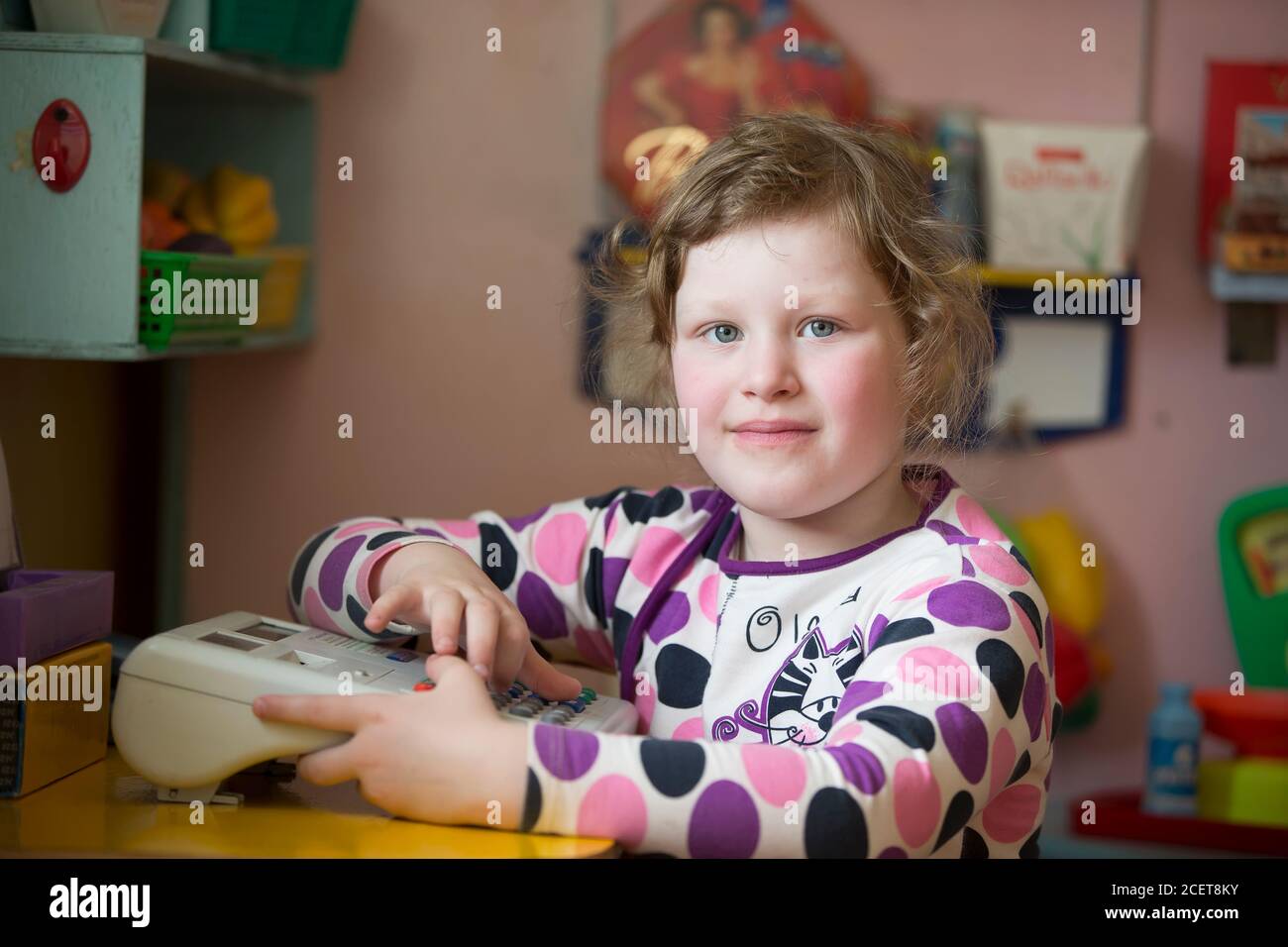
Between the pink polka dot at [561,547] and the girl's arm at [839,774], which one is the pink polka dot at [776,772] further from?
the pink polka dot at [561,547]

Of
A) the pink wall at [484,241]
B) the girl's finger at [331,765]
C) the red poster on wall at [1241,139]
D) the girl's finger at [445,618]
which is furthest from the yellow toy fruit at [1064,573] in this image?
the girl's finger at [331,765]

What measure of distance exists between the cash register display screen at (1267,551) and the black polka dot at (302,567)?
1.39 m

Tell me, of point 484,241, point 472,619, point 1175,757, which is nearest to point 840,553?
point 472,619

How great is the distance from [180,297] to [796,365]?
630mm

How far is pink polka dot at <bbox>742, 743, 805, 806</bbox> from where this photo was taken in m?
0.69

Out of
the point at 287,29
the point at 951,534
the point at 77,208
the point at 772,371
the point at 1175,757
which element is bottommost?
the point at 1175,757

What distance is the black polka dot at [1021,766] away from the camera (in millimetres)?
797

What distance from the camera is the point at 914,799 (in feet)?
2.32

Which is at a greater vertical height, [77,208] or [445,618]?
[77,208]

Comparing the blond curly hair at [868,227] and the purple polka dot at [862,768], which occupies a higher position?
the blond curly hair at [868,227]

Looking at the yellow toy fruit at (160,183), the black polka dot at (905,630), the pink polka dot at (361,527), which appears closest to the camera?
the black polka dot at (905,630)

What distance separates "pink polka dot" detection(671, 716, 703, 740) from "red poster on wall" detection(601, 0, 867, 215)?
3.07 ft

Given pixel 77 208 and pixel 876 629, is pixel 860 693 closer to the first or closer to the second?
pixel 876 629

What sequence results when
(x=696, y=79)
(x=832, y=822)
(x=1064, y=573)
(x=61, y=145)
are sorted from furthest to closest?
(x=1064, y=573)
(x=696, y=79)
(x=61, y=145)
(x=832, y=822)
